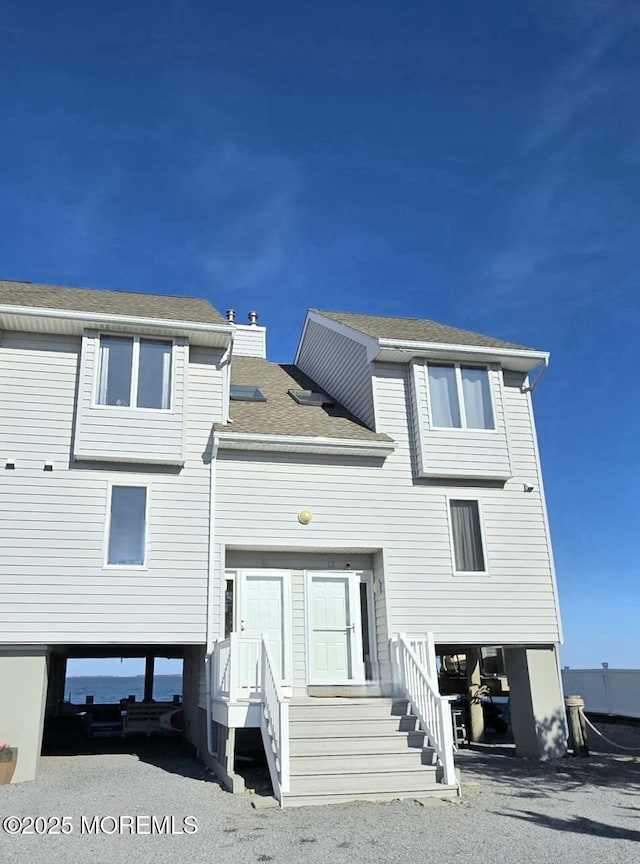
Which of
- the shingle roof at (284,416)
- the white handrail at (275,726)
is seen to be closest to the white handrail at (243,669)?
the white handrail at (275,726)

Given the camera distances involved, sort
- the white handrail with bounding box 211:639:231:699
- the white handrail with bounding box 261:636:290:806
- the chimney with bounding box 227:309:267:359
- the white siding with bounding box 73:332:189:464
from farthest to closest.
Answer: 1. the chimney with bounding box 227:309:267:359
2. the white siding with bounding box 73:332:189:464
3. the white handrail with bounding box 211:639:231:699
4. the white handrail with bounding box 261:636:290:806

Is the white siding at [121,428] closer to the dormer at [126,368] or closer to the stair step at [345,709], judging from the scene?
the dormer at [126,368]

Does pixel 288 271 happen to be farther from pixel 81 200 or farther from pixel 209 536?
pixel 209 536

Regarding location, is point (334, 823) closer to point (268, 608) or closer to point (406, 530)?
point (268, 608)

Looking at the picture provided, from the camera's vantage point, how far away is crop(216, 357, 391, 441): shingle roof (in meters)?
11.5

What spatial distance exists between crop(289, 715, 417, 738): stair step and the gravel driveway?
103 centimetres

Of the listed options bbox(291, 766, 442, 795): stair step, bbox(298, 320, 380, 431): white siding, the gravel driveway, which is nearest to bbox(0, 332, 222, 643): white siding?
the gravel driveway

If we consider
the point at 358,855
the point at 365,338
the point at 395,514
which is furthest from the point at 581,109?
the point at 358,855

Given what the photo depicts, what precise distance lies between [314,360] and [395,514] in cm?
598

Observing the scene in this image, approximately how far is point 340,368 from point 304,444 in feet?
11.7

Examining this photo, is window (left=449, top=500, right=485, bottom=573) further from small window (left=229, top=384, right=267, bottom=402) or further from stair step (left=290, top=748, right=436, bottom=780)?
small window (left=229, top=384, right=267, bottom=402)

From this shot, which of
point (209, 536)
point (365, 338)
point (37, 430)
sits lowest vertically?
point (209, 536)

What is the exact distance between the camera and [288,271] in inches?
599

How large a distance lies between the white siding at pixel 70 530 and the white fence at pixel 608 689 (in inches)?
346
